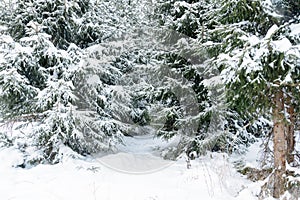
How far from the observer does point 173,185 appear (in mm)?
4070

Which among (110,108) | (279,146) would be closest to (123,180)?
(110,108)

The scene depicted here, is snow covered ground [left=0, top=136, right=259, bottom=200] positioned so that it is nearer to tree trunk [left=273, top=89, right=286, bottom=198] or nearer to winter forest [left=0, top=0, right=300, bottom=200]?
winter forest [left=0, top=0, right=300, bottom=200]

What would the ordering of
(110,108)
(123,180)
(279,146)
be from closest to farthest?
1. (279,146)
2. (123,180)
3. (110,108)

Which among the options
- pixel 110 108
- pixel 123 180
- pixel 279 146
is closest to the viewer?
pixel 279 146

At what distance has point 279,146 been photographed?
11.1 ft

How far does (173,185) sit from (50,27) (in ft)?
12.0

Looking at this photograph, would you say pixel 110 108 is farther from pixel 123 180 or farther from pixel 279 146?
pixel 279 146

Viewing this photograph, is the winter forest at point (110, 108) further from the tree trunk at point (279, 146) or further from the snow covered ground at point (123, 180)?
the tree trunk at point (279, 146)

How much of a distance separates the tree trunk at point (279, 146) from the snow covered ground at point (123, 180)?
230 millimetres

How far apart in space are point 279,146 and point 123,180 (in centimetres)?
211

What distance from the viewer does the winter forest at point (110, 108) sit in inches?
161

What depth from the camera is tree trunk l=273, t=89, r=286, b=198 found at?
3.29 meters

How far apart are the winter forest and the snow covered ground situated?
2 centimetres

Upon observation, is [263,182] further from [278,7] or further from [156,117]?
[156,117]
